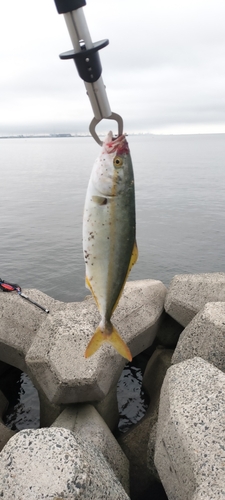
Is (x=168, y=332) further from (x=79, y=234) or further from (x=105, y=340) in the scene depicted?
(x=79, y=234)

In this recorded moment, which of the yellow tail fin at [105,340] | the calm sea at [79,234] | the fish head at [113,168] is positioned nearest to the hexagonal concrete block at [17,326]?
the yellow tail fin at [105,340]

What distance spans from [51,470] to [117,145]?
2.91m

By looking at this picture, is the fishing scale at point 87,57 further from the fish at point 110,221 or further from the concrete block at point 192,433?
the concrete block at point 192,433

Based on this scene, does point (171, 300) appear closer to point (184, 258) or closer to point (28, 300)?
point (28, 300)

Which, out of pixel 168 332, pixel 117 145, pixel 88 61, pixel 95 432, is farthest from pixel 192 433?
pixel 168 332

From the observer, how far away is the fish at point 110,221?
8.77 ft

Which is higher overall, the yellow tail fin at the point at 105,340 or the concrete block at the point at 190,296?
the yellow tail fin at the point at 105,340

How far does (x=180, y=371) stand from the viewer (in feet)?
15.2

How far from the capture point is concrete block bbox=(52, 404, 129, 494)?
486 cm

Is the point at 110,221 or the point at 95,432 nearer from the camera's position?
the point at 110,221

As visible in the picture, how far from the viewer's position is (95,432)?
4973mm

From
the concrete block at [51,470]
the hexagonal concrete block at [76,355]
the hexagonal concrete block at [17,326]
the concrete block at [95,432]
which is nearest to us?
the concrete block at [51,470]

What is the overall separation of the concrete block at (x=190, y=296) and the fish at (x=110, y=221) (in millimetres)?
3861

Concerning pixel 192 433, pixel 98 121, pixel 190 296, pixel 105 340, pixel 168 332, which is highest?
pixel 98 121
